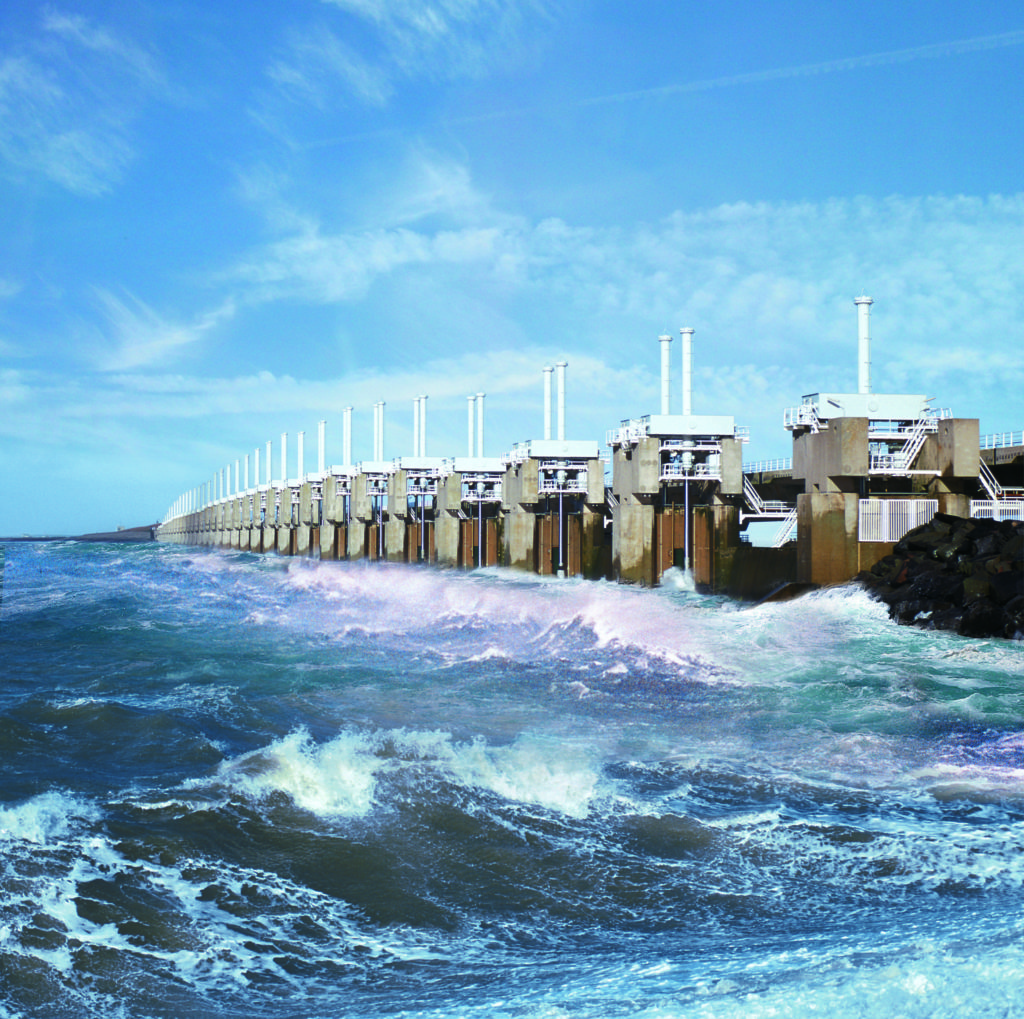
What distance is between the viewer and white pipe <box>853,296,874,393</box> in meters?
32.1

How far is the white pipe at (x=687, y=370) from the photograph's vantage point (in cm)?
4006

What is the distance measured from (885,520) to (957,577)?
550 centimetres

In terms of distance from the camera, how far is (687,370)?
40.4m

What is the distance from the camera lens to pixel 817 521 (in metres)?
27.1

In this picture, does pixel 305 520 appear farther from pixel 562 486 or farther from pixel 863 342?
pixel 863 342

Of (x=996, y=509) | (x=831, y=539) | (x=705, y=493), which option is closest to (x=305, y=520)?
(x=705, y=493)

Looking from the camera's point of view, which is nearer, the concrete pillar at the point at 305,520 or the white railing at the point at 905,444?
the white railing at the point at 905,444

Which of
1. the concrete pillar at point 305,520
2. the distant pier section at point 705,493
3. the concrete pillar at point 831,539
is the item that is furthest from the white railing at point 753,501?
the concrete pillar at point 305,520

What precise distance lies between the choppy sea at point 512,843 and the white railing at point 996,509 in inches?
600

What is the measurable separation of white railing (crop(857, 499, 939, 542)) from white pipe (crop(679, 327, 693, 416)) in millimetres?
13439

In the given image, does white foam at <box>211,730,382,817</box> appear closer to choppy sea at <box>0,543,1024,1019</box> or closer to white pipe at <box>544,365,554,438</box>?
choppy sea at <box>0,543,1024,1019</box>

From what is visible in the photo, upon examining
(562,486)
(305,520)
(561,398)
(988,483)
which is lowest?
(305,520)

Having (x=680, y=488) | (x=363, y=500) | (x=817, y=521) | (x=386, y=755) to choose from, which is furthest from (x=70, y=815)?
(x=363, y=500)

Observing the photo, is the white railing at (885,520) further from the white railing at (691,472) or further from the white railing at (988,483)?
the white railing at (691,472)
